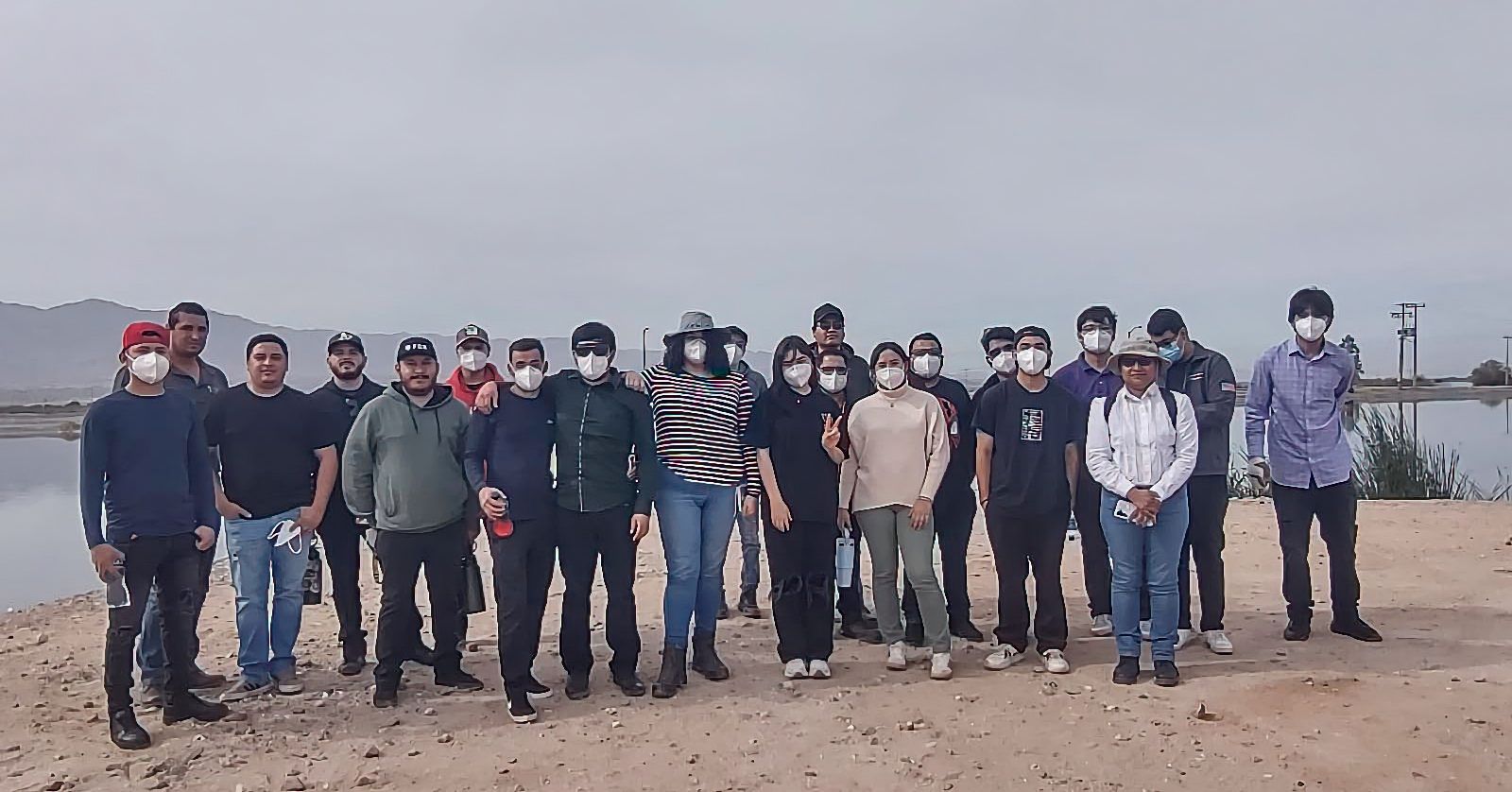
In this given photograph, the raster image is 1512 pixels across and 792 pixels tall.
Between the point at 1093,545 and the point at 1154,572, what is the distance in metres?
0.74

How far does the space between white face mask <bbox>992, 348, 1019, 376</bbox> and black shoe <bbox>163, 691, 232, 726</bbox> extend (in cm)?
436

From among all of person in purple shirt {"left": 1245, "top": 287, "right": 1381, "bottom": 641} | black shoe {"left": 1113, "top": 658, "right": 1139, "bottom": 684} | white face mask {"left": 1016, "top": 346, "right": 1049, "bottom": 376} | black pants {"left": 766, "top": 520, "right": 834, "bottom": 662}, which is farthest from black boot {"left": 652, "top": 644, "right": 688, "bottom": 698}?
person in purple shirt {"left": 1245, "top": 287, "right": 1381, "bottom": 641}

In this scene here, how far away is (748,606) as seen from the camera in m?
6.93

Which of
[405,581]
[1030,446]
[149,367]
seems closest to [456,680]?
[405,581]

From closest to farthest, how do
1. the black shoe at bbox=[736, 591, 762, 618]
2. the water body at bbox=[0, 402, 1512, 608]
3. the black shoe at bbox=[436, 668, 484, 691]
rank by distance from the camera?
the black shoe at bbox=[436, 668, 484, 691] < the black shoe at bbox=[736, 591, 762, 618] < the water body at bbox=[0, 402, 1512, 608]

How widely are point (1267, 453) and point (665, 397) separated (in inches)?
138

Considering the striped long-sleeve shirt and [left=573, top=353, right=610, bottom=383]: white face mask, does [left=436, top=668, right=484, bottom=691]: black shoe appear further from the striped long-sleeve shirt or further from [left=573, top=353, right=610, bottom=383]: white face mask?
[left=573, top=353, right=610, bottom=383]: white face mask

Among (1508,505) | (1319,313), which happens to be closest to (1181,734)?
(1319,313)

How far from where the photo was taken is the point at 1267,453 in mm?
6109

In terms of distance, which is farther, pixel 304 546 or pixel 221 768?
pixel 304 546

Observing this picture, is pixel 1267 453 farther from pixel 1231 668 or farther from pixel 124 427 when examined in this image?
pixel 124 427

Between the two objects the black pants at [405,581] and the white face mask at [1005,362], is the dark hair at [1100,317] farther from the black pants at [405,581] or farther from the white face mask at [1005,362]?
the black pants at [405,581]

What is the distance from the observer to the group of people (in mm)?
4840

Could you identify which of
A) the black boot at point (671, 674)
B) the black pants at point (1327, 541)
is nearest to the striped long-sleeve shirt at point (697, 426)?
Answer: the black boot at point (671, 674)
